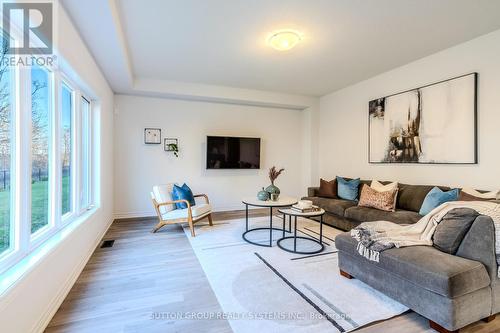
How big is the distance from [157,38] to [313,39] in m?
1.97

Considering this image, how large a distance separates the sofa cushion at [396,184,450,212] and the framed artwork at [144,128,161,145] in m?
4.48

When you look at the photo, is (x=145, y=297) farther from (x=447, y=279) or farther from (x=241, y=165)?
(x=241, y=165)

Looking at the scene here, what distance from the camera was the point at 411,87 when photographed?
13.0 ft

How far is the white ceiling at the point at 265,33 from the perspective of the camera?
2.49 meters

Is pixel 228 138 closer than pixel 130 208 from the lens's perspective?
No

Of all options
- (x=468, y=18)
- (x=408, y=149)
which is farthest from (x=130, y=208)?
(x=468, y=18)

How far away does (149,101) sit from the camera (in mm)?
5164

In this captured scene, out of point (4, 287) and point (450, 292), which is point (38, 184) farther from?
point (450, 292)

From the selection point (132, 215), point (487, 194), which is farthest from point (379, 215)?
point (132, 215)

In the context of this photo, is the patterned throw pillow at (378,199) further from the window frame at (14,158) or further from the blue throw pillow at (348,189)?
the window frame at (14,158)

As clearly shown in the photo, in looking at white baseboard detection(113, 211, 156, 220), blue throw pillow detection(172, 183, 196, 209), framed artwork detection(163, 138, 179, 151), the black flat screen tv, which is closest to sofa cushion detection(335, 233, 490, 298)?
blue throw pillow detection(172, 183, 196, 209)

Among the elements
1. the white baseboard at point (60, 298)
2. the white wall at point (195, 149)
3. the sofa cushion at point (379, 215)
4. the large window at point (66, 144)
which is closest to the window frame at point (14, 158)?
the white baseboard at point (60, 298)

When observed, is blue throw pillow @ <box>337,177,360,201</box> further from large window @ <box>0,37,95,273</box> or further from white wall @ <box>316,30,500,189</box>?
large window @ <box>0,37,95,273</box>

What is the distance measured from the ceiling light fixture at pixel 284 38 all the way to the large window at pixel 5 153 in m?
2.49
